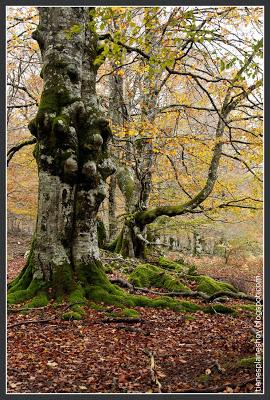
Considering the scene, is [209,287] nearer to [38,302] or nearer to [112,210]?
[38,302]

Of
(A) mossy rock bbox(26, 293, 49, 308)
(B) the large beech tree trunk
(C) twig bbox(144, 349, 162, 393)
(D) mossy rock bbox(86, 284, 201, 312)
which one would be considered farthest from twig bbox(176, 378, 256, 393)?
(B) the large beech tree trunk

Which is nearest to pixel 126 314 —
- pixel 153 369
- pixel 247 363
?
pixel 153 369

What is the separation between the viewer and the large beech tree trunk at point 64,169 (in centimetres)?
715

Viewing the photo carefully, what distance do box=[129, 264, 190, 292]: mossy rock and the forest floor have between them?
1.76m

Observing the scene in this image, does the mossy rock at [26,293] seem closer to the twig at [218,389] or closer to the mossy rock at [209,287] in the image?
the twig at [218,389]

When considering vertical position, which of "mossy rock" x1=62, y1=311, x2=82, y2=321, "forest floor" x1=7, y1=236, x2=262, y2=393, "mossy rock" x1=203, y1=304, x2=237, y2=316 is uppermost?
"mossy rock" x1=62, y1=311, x2=82, y2=321

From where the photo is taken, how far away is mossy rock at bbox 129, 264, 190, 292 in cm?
923

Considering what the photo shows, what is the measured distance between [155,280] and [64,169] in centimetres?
414

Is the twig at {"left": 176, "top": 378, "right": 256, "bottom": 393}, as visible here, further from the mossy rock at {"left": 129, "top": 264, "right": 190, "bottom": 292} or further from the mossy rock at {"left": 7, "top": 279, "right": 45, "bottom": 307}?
the mossy rock at {"left": 129, "top": 264, "right": 190, "bottom": 292}

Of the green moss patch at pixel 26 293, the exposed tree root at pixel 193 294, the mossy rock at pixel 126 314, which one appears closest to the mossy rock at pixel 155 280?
the exposed tree root at pixel 193 294

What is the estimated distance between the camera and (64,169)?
7.11 meters

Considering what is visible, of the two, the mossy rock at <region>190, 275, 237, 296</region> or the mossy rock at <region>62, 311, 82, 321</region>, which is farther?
the mossy rock at <region>190, 275, 237, 296</region>

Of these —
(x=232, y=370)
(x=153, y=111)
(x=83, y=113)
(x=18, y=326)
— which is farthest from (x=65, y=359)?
(x=153, y=111)

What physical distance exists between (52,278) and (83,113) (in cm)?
331
